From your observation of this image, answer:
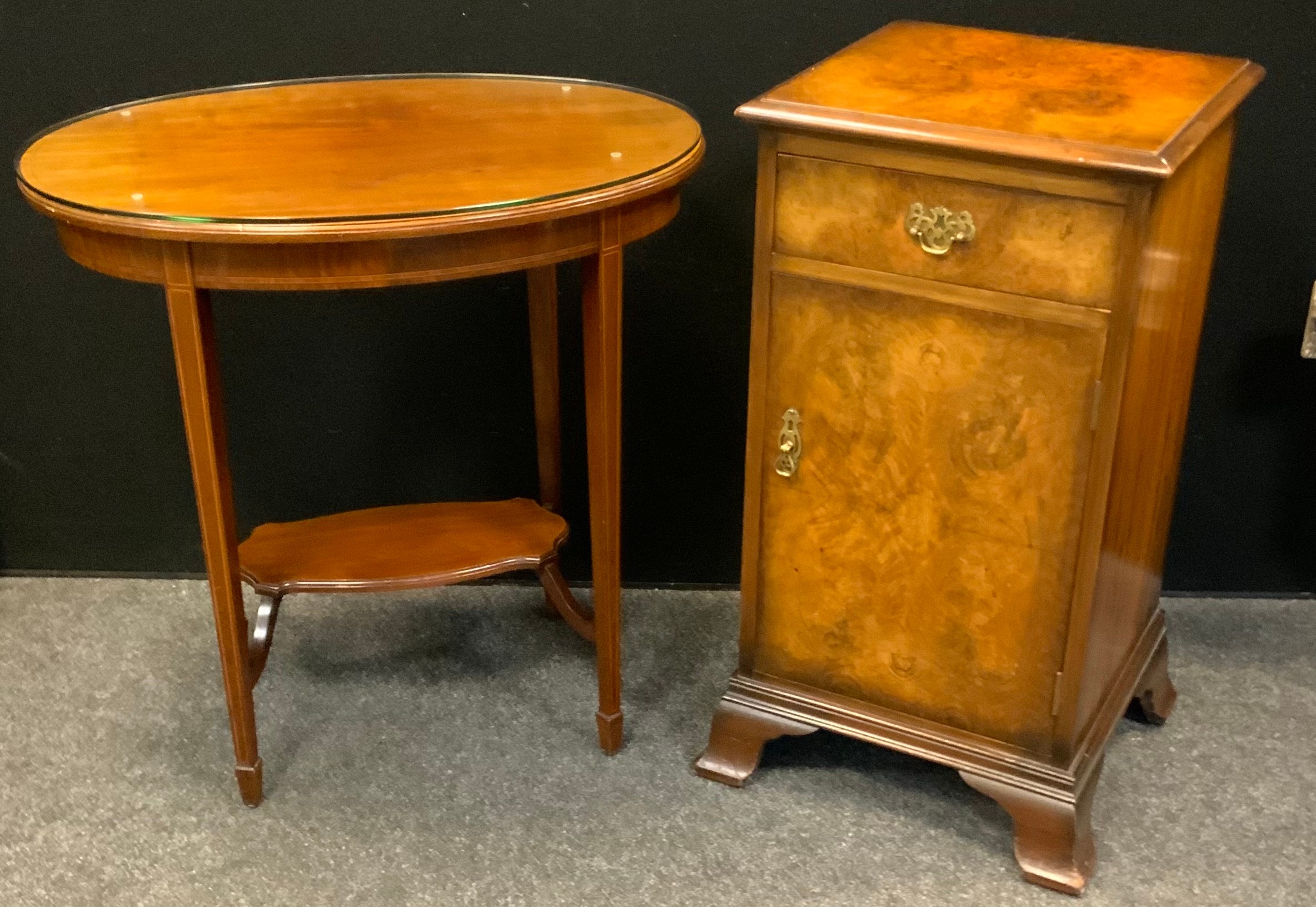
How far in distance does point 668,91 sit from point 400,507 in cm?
85

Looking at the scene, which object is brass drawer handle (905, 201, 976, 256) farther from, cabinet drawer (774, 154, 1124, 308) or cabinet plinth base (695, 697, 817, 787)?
cabinet plinth base (695, 697, 817, 787)

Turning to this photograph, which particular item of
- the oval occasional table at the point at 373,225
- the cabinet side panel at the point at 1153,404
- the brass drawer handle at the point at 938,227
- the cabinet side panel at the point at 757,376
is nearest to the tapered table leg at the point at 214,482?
the oval occasional table at the point at 373,225

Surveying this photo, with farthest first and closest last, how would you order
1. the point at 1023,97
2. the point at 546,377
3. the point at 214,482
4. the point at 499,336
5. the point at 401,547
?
1. the point at 499,336
2. the point at 546,377
3. the point at 401,547
4. the point at 214,482
5. the point at 1023,97

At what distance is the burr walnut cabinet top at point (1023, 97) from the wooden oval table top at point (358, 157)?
0.78 ft

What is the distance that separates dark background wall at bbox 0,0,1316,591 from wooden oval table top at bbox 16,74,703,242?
0.67ft

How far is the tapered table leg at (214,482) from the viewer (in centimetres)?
186

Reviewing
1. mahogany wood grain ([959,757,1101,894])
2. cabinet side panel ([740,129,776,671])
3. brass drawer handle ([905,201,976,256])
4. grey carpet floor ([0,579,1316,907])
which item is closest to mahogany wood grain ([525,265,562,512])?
grey carpet floor ([0,579,1316,907])

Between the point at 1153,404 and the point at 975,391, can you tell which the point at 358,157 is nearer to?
the point at 975,391

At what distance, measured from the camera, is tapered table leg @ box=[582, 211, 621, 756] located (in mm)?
1992

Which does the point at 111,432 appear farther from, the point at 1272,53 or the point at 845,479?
the point at 1272,53

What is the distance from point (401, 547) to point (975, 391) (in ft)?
3.28

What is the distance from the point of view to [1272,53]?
7.84ft

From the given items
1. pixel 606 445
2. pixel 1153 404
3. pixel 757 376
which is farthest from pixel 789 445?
pixel 1153 404

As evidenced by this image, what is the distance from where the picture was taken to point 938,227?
1853 mm
